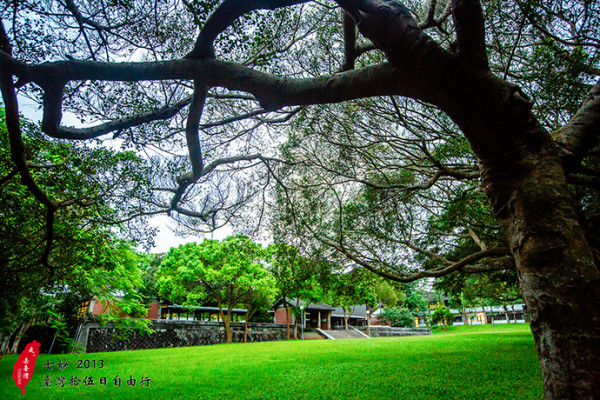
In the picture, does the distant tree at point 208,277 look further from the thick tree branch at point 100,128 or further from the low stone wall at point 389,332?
the low stone wall at point 389,332

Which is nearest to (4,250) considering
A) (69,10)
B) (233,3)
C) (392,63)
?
(69,10)

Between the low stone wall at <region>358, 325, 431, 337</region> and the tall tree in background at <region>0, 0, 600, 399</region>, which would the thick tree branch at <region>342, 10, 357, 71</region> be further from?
the low stone wall at <region>358, 325, 431, 337</region>

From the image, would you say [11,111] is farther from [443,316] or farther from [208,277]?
[443,316]

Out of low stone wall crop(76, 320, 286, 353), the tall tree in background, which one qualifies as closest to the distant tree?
low stone wall crop(76, 320, 286, 353)

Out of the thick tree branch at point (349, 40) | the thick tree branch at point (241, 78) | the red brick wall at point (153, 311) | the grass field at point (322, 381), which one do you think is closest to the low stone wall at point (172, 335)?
the grass field at point (322, 381)

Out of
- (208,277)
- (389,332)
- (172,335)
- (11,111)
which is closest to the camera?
(11,111)

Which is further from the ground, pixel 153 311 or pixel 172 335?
pixel 153 311

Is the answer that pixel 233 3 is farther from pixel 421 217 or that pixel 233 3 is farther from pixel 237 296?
pixel 237 296

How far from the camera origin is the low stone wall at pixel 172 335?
14070 millimetres

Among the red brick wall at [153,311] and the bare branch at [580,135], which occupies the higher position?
the bare branch at [580,135]

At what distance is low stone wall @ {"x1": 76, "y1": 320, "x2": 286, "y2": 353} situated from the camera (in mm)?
14070

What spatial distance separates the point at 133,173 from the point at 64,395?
3642 millimetres

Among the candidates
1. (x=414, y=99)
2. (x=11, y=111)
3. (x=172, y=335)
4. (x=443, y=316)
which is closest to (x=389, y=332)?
(x=443, y=316)

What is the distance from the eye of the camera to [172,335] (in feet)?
54.8
